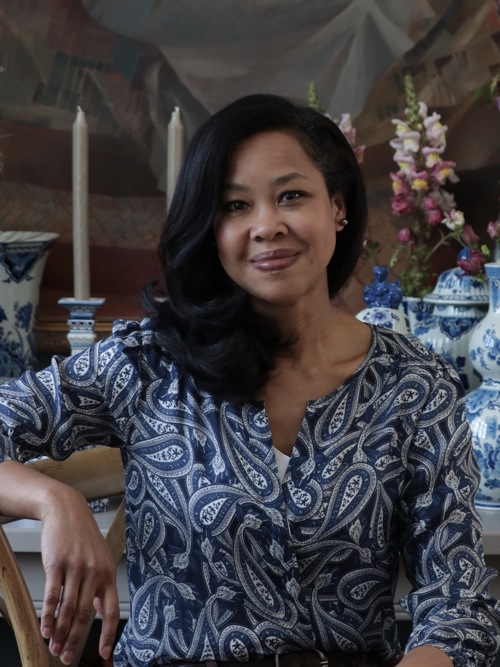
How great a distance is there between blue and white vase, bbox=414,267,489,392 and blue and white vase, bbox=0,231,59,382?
838 mm

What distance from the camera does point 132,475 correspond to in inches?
57.9

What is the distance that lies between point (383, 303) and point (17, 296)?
766 millimetres

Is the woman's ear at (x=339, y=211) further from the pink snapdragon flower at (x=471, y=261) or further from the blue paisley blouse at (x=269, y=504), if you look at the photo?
the pink snapdragon flower at (x=471, y=261)

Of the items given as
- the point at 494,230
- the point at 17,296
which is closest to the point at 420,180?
the point at 494,230

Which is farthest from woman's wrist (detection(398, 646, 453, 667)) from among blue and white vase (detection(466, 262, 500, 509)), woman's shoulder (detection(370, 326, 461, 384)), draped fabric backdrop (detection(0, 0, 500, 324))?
draped fabric backdrop (detection(0, 0, 500, 324))

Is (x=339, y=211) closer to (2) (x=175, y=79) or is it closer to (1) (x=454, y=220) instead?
(1) (x=454, y=220)

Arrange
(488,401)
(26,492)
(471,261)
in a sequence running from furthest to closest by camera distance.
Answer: (471,261) < (488,401) < (26,492)

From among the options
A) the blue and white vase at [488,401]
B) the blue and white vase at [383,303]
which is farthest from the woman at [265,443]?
the blue and white vase at [383,303]

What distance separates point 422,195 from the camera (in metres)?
2.35

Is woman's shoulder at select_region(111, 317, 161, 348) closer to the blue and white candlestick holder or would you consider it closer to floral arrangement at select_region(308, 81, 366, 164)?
the blue and white candlestick holder

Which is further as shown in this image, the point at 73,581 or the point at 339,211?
the point at 339,211

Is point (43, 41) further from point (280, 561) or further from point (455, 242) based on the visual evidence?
point (280, 561)

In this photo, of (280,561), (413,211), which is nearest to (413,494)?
(280,561)

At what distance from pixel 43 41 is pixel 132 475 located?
4.06 feet
